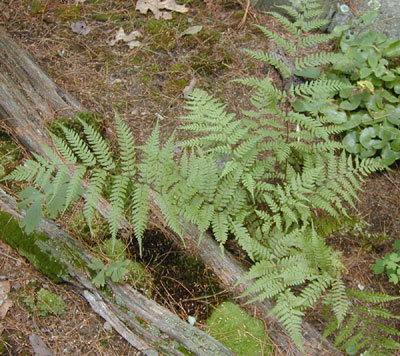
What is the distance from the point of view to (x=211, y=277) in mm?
3057

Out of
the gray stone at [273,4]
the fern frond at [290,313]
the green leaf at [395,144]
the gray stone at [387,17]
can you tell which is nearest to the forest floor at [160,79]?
the gray stone at [273,4]

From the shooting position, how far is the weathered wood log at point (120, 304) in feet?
8.75

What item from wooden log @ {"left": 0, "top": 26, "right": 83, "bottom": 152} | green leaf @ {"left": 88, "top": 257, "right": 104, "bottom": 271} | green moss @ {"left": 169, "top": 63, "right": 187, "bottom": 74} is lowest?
green leaf @ {"left": 88, "top": 257, "right": 104, "bottom": 271}

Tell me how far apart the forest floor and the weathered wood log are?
0.13 m

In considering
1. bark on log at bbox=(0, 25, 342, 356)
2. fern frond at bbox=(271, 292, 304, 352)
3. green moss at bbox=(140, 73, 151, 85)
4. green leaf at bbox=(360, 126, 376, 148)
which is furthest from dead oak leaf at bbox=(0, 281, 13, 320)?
green leaf at bbox=(360, 126, 376, 148)

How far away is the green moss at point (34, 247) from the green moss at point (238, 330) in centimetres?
120

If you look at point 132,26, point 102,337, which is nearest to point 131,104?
point 132,26

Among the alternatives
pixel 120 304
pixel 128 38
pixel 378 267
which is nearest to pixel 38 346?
pixel 120 304

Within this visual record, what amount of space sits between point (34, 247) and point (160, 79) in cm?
Result: 209

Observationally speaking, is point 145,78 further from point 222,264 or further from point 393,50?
point 393,50

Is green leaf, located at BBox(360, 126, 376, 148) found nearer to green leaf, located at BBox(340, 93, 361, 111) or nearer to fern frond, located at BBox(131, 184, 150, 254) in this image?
green leaf, located at BBox(340, 93, 361, 111)

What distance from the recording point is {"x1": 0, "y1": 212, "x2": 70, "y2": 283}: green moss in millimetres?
2816

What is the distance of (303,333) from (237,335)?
520mm

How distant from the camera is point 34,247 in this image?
9.33 feet
